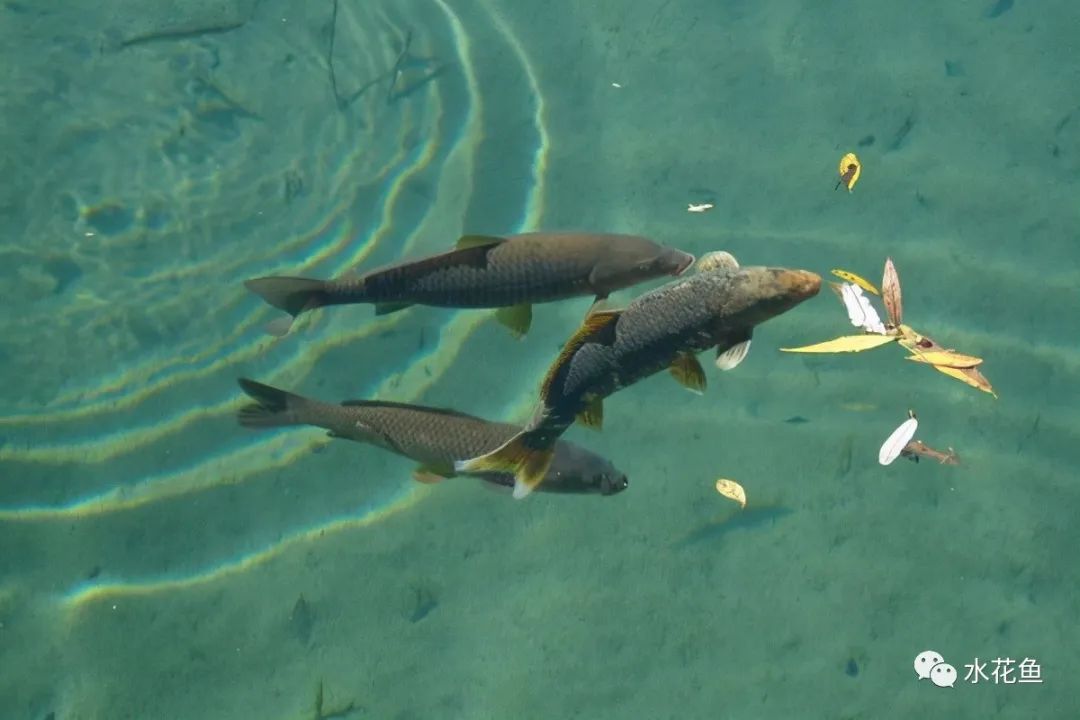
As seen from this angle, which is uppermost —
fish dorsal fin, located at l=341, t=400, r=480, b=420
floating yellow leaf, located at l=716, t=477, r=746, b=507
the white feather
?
fish dorsal fin, located at l=341, t=400, r=480, b=420

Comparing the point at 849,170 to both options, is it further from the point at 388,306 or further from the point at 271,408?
the point at 271,408

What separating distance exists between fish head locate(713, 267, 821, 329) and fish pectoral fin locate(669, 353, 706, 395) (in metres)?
0.27

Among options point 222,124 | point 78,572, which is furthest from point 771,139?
point 78,572

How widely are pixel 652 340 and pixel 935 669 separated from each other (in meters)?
3.45

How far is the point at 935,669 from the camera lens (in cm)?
495

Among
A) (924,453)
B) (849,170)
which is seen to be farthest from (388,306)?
(849,170)

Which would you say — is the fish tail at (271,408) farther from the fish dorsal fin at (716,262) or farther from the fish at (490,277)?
the fish dorsal fin at (716,262)

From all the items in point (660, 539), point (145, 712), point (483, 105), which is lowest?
point (145, 712)

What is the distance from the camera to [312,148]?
5.96 m

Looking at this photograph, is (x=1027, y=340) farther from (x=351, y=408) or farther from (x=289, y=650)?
(x=289, y=650)

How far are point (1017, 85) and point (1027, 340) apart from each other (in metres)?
2.10

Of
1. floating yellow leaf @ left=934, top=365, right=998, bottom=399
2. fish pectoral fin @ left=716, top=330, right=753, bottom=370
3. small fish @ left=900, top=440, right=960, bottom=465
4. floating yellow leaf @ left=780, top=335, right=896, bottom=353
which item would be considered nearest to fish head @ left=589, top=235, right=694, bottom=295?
fish pectoral fin @ left=716, top=330, right=753, bottom=370

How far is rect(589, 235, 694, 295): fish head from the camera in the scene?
3.38 m

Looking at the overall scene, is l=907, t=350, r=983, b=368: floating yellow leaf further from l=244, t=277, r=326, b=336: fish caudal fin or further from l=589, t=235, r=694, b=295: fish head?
l=244, t=277, r=326, b=336: fish caudal fin
